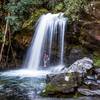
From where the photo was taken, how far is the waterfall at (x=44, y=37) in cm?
1633

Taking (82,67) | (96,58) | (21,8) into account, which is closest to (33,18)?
(21,8)

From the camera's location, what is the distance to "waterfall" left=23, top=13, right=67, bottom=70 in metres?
16.3

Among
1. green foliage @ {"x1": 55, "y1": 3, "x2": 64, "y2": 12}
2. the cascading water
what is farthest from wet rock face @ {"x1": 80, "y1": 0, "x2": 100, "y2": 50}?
green foliage @ {"x1": 55, "y1": 3, "x2": 64, "y2": 12}

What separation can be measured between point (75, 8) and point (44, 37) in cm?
214

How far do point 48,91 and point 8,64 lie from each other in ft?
24.2

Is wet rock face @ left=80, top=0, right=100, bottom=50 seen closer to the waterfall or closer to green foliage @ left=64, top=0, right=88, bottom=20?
green foliage @ left=64, top=0, right=88, bottom=20

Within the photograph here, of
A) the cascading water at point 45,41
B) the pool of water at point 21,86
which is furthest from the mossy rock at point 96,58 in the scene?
the pool of water at point 21,86

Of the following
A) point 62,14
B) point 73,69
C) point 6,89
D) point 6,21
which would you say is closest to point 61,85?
point 73,69

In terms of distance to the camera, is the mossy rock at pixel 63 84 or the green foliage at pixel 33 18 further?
the green foliage at pixel 33 18

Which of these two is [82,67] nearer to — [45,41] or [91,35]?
[91,35]

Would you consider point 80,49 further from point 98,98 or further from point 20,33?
point 98,98

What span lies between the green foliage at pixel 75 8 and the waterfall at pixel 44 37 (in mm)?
497

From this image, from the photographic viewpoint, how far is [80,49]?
1559cm

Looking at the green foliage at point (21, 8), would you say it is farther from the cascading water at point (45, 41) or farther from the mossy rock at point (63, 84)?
the mossy rock at point (63, 84)
